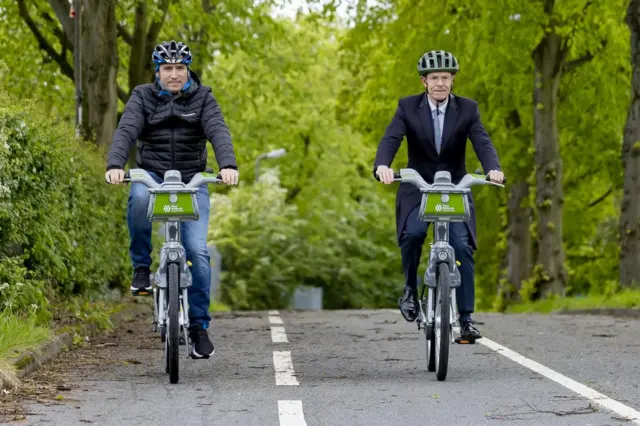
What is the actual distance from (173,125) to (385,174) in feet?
5.10

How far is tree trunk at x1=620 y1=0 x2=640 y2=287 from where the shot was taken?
2184cm

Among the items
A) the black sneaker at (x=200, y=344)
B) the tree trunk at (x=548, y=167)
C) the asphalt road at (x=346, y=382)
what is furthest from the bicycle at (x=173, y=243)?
the tree trunk at (x=548, y=167)

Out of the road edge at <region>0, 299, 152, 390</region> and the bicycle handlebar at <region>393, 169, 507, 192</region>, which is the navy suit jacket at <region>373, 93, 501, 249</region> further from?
the road edge at <region>0, 299, 152, 390</region>

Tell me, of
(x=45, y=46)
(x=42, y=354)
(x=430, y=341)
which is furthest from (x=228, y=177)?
(x=45, y=46)

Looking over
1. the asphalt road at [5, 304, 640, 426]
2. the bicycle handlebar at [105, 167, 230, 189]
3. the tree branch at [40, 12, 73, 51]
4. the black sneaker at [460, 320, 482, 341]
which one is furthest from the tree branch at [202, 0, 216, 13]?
the bicycle handlebar at [105, 167, 230, 189]

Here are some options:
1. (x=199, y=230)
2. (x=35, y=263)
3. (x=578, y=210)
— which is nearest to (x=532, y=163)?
(x=578, y=210)

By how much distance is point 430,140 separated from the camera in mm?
9336

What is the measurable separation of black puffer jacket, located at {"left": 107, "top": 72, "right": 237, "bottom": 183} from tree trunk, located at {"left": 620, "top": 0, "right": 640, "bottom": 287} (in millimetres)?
13950

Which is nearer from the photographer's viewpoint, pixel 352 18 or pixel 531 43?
pixel 531 43

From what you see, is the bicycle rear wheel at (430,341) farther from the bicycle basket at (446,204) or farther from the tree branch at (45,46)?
the tree branch at (45,46)

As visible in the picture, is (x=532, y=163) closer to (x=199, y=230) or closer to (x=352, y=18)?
(x=352, y=18)

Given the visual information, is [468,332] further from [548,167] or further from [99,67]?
[548,167]

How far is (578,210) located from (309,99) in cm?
1261

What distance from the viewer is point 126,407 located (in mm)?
7512
